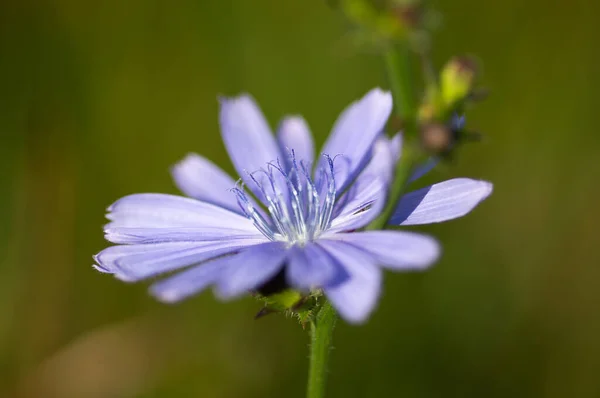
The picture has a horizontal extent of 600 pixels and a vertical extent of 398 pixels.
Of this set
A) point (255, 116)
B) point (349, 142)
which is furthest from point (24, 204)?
point (349, 142)

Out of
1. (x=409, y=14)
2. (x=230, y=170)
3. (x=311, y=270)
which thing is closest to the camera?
(x=409, y=14)

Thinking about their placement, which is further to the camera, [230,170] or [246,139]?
[230,170]

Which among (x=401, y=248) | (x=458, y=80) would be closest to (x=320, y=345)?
(x=401, y=248)

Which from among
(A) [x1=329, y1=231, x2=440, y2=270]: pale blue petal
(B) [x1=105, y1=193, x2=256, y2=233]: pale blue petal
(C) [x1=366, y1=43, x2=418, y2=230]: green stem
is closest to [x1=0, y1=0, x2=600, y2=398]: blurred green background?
(B) [x1=105, y1=193, x2=256, y2=233]: pale blue petal

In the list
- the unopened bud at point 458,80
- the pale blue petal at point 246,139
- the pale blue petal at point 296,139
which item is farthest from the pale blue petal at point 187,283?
the pale blue petal at point 296,139

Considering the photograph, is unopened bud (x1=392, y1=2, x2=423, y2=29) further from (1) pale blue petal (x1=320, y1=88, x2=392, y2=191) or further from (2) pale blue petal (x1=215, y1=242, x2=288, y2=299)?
(1) pale blue petal (x1=320, y1=88, x2=392, y2=191)

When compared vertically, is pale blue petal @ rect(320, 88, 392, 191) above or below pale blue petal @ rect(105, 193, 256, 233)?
above

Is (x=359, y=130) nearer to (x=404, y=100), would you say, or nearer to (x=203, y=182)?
(x=203, y=182)

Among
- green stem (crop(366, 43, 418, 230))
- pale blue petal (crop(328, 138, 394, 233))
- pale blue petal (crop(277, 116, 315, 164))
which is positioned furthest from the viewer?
pale blue petal (crop(277, 116, 315, 164))
